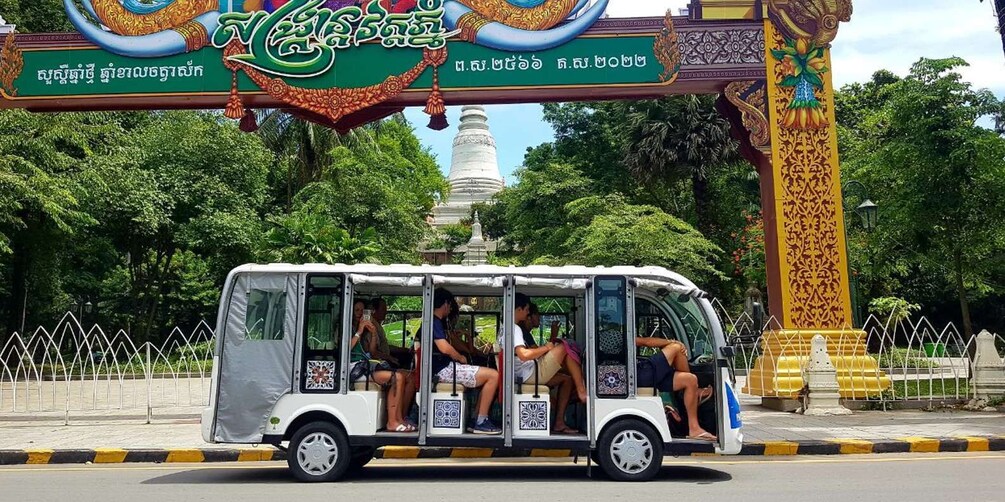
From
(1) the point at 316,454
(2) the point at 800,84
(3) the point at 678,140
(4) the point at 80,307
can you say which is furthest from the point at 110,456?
(4) the point at 80,307

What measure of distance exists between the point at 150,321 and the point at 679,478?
2558 centimetres

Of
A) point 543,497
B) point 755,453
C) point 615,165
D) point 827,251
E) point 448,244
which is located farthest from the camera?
point 448,244

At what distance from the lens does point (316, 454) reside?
26.3 feet

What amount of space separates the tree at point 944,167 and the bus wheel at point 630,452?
10.4 meters

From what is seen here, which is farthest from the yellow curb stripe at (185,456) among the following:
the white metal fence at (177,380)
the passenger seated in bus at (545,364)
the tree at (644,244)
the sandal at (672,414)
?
the tree at (644,244)

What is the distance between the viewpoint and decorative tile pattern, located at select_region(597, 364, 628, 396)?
794 centimetres

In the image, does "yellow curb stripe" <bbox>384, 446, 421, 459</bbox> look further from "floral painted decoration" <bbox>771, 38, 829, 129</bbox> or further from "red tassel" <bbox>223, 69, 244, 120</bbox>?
"floral painted decoration" <bbox>771, 38, 829, 129</bbox>

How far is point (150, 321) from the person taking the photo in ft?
96.3

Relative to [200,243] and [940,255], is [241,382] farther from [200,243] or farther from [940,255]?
[200,243]

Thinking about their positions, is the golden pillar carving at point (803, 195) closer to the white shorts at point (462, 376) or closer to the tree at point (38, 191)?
the white shorts at point (462, 376)

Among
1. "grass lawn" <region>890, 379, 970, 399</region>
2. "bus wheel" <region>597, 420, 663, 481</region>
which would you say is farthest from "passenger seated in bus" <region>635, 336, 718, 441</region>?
"grass lawn" <region>890, 379, 970, 399</region>

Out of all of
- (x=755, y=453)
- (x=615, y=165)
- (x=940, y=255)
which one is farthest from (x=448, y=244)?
(x=755, y=453)

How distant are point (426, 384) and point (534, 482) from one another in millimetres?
1419

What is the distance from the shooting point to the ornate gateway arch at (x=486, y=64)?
1425 cm
